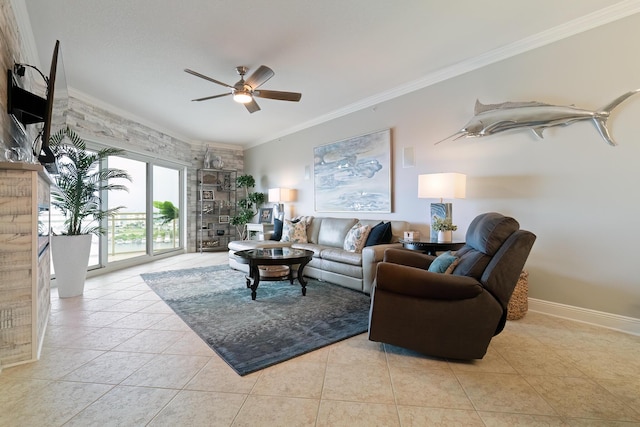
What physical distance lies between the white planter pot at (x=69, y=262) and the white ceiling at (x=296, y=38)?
2.01 meters

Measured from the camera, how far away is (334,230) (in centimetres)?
466

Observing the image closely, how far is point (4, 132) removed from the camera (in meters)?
2.12

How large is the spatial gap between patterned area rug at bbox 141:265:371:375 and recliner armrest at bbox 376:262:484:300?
2.22ft

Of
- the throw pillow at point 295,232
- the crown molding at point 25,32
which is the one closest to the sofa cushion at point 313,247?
the throw pillow at point 295,232

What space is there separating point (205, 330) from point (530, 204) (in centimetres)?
331

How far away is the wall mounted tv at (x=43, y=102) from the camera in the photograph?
2.12 metres

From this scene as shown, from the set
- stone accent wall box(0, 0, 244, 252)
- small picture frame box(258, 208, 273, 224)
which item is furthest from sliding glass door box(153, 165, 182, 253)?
small picture frame box(258, 208, 273, 224)

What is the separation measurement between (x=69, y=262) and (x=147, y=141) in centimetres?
287

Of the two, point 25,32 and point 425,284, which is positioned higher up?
point 25,32

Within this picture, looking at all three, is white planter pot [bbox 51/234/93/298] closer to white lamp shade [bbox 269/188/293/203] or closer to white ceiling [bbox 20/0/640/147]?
white ceiling [bbox 20/0/640/147]

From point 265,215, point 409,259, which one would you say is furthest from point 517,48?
point 265,215

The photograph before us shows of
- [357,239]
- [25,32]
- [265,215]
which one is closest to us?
[25,32]

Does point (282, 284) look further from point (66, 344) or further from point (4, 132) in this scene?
point (4, 132)

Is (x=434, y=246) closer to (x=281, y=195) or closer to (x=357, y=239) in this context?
(x=357, y=239)
